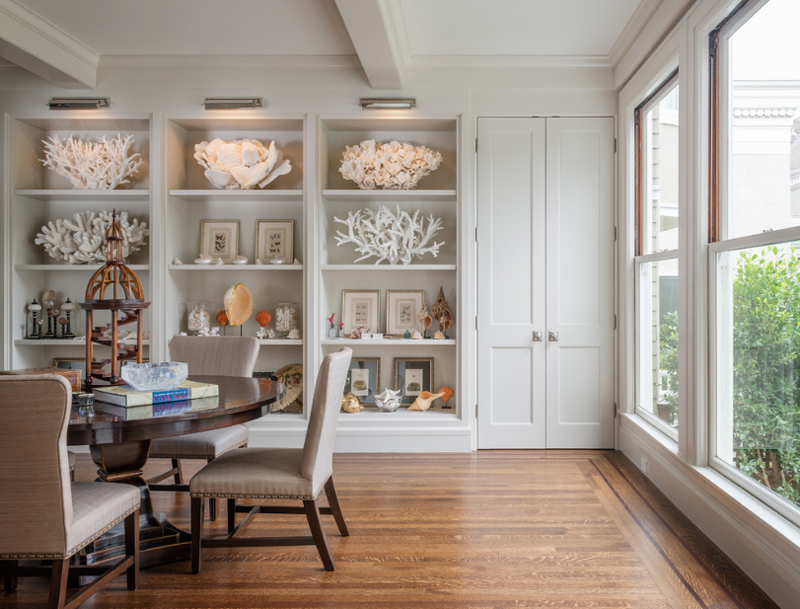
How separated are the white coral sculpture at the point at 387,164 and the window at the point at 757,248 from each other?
1.91m

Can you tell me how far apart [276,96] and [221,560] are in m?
2.99

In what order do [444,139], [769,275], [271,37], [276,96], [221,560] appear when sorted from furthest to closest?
[444,139]
[276,96]
[271,37]
[221,560]
[769,275]

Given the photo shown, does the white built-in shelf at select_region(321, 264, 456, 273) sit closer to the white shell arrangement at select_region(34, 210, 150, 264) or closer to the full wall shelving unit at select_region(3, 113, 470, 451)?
the full wall shelving unit at select_region(3, 113, 470, 451)

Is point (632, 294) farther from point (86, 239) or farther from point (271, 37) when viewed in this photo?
point (86, 239)

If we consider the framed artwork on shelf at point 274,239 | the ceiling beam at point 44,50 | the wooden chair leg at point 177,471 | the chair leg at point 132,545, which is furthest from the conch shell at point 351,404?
the ceiling beam at point 44,50

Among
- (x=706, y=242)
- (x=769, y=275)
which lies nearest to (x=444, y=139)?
(x=706, y=242)

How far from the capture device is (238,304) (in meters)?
4.20

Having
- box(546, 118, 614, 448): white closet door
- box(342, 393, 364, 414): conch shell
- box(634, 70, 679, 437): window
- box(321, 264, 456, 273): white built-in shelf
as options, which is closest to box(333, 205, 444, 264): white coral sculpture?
box(321, 264, 456, 273): white built-in shelf

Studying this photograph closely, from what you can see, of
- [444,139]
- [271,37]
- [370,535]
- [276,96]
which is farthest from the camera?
[444,139]

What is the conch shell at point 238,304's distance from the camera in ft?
13.7

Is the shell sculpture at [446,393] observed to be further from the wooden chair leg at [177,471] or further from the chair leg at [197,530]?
the chair leg at [197,530]

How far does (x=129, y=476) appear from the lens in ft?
7.60

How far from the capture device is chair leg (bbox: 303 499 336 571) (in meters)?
2.26

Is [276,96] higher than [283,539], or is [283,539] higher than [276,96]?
[276,96]
